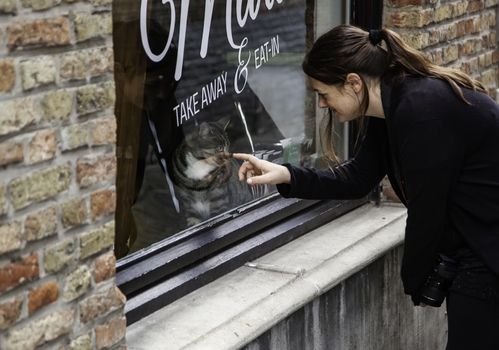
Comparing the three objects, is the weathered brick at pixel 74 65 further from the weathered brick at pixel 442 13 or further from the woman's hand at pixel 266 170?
the weathered brick at pixel 442 13

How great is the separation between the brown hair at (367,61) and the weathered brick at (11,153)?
1.14 m

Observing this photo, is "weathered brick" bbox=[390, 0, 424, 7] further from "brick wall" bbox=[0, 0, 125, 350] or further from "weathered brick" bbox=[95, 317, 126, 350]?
"weathered brick" bbox=[95, 317, 126, 350]

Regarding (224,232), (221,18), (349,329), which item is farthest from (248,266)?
(221,18)

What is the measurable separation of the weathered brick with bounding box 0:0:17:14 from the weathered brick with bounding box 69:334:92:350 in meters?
0.94

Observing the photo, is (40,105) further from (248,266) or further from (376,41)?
(248,266)

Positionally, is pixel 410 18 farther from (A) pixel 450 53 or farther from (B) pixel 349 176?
(B) pixel 349 176

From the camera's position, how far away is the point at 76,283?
2.83 meters

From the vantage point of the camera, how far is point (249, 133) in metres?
4.41

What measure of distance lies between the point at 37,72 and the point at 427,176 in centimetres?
126

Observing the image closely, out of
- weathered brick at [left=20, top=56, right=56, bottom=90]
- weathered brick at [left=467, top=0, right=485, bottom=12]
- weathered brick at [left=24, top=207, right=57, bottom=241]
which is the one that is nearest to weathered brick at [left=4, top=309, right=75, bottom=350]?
weathered brick at [left=24, top=207, right=57, bottom=241]

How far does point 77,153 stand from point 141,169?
0.90 m

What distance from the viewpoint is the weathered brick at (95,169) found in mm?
2830

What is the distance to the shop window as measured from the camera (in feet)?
11.8

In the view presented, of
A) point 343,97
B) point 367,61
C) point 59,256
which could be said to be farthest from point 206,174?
point 59,256
